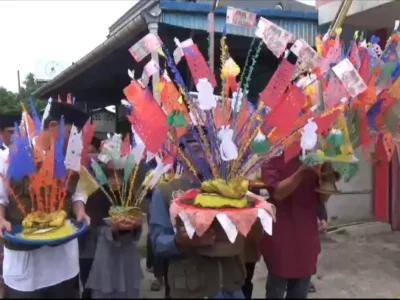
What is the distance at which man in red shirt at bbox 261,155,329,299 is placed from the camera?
2.59 metres

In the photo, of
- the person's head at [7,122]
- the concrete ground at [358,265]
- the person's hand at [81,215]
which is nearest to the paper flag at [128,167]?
the person's hand at [81,215]

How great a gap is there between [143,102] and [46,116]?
0.71 meters

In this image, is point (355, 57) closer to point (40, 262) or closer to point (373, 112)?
point (373, 112)

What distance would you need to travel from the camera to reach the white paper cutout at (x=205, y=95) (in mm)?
1994

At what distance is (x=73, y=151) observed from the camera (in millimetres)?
2482

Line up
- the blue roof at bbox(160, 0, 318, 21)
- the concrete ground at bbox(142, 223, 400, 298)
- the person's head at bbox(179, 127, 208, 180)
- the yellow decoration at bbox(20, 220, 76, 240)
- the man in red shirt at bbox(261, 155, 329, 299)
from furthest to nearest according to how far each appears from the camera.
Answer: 1. the blue roof at bbox(160, 0, 318, 21)
2. the concrete ground at bbox(142, 223, 400, 298)
3. the man in red shirt at bbox(261, 155, 329, 299)
4. the yellow decoration at bbox(20, 220, 76, 240)
5. the person's head at bbox(179, 127, 208, 180)

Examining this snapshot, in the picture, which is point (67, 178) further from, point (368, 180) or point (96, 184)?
point (368, 180)

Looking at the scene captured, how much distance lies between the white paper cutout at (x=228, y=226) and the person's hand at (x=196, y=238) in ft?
0.24

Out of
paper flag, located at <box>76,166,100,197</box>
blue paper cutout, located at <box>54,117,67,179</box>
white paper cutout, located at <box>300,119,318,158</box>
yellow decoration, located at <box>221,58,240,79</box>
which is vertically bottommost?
paper flag, located at <box>76,166,100,197</box>

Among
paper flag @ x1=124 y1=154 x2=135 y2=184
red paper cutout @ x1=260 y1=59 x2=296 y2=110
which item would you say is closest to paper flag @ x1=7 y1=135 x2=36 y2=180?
paper flag @ x1=124 y1=154 x2=135 y2=184

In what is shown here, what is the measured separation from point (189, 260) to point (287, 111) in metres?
0.70

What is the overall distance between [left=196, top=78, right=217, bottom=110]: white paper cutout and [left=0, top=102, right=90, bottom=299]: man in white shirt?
2.76 ft

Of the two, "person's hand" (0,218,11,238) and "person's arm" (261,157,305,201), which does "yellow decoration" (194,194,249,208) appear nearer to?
"person's arm" (261,157,305,201)

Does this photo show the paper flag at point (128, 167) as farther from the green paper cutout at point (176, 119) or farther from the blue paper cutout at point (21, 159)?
the green paper cutout at point (176, 119)
